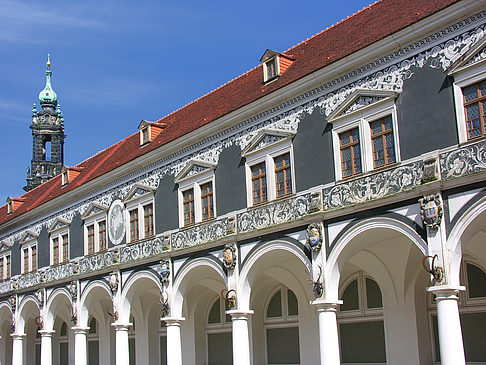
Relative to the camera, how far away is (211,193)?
2105 cm

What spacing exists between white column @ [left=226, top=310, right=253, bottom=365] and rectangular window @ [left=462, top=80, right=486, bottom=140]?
26.5ft

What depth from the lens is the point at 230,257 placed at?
19469 mm

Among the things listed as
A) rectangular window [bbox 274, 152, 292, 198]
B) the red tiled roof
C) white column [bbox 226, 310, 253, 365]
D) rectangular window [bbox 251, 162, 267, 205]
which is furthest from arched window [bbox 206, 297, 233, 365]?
rectangular window [bbox 274, 152, 292, 198]

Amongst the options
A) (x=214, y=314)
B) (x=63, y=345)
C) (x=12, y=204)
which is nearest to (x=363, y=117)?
(x=214, y=314)

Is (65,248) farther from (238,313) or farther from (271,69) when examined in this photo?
(271,69)

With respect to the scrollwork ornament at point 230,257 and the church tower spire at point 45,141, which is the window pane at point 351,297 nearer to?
the scrollwork ornament at point 230,257

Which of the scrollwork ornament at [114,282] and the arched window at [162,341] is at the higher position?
the scrollwork ornament at [114,282]

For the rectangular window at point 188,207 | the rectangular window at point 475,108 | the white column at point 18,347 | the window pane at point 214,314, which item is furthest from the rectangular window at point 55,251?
the rectangular window at point 475,108

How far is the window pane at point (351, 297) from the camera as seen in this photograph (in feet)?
64.5

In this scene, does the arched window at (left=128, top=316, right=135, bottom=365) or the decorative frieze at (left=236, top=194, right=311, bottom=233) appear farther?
the arched window at (left=128, top=316, right=135, bottom=365)

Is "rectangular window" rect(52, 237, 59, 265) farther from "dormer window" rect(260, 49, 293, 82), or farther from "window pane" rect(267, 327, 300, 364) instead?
"dormer window" rect(260, 49, 293, 82)

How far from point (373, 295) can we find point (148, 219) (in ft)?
28.2

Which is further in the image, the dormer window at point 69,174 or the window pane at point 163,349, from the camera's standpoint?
the dormer window at point 69,174

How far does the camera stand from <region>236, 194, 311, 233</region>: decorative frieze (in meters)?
17.6
